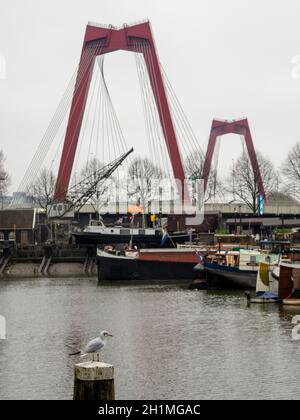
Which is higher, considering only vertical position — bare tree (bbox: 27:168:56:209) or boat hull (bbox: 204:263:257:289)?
bare tree (bbox: 27:168:56:209)

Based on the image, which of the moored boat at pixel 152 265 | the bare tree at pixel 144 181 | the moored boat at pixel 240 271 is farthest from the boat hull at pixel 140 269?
the bare tree at pixel 144 181

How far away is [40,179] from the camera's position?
346 feet

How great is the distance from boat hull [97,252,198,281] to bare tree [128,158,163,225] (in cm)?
4284

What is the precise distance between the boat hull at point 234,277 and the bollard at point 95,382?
3189cm

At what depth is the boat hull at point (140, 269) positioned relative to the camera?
53312 millimetres

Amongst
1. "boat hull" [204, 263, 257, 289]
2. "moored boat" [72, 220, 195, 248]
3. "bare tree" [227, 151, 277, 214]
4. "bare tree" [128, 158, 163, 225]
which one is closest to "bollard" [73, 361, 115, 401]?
"boat hull" [204, 263, 257, 289]

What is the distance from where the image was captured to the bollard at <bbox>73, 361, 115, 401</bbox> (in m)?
14.7

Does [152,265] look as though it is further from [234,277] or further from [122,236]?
[122,236]

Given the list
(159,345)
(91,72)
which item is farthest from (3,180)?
(159,345)

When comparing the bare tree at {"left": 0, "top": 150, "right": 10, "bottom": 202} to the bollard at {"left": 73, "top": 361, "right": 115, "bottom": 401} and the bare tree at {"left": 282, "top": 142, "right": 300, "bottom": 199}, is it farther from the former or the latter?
the bollard at {"left": 73, "top": 361, "right": 115, "bottom": 401}

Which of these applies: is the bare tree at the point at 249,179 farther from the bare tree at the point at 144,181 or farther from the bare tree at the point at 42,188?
the bare tree at the point at 42,188

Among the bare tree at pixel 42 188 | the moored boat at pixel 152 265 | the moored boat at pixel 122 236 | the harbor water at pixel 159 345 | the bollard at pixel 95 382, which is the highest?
the bare tree at pixel 42 188
